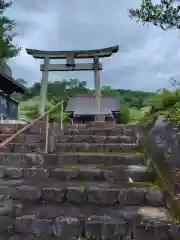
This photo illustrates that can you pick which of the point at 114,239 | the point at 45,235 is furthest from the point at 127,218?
the point at 45,235

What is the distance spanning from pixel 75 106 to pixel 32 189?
23.7 metres

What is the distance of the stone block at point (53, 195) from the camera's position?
123 inches

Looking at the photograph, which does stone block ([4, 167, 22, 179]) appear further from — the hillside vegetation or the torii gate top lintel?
the torii gate top lintel

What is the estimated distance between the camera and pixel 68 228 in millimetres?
2604

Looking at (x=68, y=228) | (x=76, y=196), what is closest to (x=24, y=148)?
(x=76, y=196)

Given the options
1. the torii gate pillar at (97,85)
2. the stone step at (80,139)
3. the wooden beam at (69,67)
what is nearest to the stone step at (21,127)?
the stone step at (80,139)

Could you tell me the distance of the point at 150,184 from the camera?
3438mm

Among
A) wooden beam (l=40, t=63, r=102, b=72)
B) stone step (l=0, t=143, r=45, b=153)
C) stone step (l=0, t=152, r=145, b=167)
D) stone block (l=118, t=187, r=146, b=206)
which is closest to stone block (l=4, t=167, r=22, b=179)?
stone step (l=0, t=152, r=145, b=167)

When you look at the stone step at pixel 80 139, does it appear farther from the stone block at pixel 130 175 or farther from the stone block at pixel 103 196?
the stone block at pixel 103 196

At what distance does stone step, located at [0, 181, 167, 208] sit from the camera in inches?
120

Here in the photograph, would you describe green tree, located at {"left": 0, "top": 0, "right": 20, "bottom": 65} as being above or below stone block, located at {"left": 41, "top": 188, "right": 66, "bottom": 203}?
above

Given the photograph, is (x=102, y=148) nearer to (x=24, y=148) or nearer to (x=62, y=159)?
(x=62, y=159)

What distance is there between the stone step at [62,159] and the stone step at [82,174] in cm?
39

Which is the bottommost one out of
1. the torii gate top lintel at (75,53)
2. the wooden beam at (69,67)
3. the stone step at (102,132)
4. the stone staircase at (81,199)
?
the stone staircase at (81,199)
